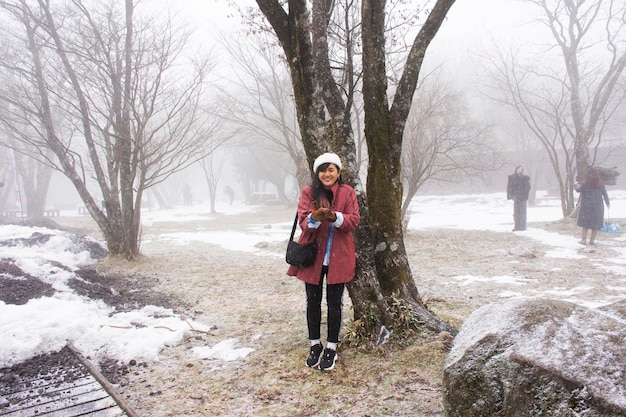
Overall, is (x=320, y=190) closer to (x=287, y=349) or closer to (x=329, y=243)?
(x=329, y=243)

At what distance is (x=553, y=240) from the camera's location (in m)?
9.99

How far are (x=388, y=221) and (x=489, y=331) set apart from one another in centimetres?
155

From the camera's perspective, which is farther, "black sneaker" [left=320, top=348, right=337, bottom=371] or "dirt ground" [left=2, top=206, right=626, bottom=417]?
"black sneaker" [left=320, top=348, right=337, bottom=371]

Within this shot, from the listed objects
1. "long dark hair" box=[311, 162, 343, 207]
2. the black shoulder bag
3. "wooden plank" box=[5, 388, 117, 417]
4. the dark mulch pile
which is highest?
"long dark hair" box=[311, 162, 343, 207]

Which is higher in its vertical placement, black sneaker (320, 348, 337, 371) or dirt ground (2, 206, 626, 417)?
black sneaker (320, 348, 337, 371)

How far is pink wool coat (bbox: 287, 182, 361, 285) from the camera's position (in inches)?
126

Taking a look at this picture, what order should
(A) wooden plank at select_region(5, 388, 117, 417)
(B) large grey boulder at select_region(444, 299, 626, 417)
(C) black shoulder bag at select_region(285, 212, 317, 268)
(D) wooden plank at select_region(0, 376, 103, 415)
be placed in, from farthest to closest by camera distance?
(C) black shoulder bag at select_region(285, 212, 317, 268), (D) wooden plank at select_region(0, 376, 103, 415), (A) wooden plank at select_region(5, 388, 117, 417), (B) large grey boulder at select_region(444, 299, 626, 417)

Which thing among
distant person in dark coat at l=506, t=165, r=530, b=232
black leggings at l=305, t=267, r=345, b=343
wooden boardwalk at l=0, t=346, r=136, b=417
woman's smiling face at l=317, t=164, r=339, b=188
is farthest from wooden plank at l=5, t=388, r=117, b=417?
distant person in dark coat at l=506, t=165, r=530, b=232

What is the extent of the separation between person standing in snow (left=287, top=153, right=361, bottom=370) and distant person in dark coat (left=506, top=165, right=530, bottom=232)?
931 centimetres

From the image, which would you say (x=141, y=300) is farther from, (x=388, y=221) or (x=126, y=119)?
(x=126, y=119)

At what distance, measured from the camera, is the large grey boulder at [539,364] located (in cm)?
184

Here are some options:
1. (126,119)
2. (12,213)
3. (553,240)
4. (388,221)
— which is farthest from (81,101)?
(12,213)

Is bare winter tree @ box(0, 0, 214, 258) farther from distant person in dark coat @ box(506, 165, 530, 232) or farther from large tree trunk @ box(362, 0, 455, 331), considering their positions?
distant person in dark coat @ box(506, 165, 530, 232)

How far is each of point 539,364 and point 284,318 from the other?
3.25 meters
